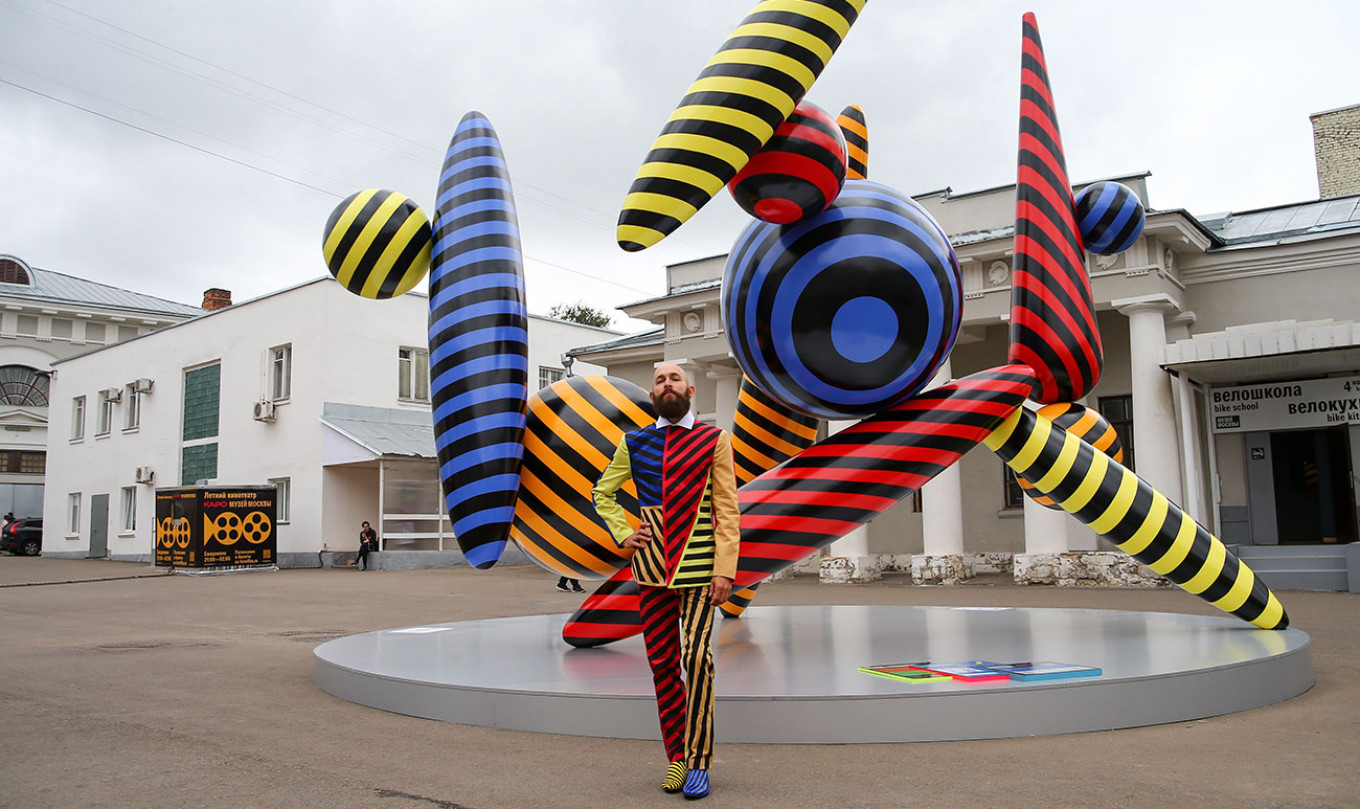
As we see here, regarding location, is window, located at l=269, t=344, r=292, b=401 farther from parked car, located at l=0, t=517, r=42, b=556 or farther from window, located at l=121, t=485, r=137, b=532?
parked car, located at l=0, t=517, r=42, b=556

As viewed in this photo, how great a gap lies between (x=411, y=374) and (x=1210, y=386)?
20.7 metres

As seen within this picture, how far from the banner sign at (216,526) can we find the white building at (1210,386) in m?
12.9

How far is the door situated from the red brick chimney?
864 centimetres

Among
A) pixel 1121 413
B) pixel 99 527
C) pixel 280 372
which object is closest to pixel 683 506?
pixel 1121 413

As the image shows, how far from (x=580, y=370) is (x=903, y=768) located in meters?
30.6

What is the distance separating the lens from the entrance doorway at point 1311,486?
55.8 ft

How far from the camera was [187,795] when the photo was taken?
13.4 ft

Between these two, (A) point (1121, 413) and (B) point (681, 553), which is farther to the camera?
(A) point (1121, 413)

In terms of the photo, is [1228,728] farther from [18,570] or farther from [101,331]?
[101,331]

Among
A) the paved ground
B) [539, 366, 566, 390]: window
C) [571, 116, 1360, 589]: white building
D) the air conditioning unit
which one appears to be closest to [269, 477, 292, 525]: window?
the air conditioning unit

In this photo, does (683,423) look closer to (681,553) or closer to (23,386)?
(681,553)

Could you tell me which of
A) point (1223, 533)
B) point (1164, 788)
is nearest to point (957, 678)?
point (1164, 788)

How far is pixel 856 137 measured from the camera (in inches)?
276

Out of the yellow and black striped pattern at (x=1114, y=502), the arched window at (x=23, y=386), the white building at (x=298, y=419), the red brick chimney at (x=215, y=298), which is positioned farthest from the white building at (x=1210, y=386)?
the arched window at (x=23, y=386)
